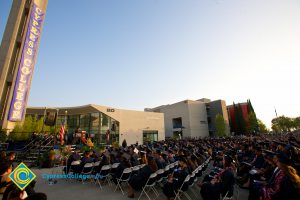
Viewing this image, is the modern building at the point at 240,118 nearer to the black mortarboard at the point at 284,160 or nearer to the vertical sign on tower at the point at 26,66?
the black mortarboard at the point at 284,160

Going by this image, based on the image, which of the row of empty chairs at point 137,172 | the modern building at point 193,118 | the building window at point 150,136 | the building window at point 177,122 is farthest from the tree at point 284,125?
the row of empty chairs at point 137,172

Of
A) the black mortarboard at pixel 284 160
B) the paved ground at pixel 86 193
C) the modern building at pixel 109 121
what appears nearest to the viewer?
the black mortarboard at pixel 284 160

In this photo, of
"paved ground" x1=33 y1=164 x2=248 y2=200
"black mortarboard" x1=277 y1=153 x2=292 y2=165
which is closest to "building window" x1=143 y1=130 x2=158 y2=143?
"paved ground" x1=33 y1=164 x2=248 y2=200

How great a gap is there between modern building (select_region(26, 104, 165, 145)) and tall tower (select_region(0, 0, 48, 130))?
34.6 ft

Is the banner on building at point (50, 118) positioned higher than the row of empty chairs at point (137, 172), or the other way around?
the banner on building at point (50, 118)

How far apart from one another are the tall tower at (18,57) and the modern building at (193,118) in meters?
40.4

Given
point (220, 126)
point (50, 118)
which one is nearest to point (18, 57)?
point (50, 118)

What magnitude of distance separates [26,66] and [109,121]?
15.6 metres

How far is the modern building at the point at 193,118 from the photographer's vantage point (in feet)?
160

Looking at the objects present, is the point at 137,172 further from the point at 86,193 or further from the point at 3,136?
the point at 3,136

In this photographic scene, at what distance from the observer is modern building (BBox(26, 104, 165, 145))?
1110 inches

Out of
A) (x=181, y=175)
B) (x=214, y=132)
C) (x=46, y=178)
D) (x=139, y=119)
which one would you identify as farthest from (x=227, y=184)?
(x=214, y=132)

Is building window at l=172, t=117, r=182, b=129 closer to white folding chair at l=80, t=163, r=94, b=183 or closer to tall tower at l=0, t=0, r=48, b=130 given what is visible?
tall tower at l=0, t=0, r=48, b=130

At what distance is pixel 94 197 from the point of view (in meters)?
5.45
